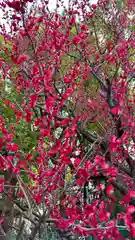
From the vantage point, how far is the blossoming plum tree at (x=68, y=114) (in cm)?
433

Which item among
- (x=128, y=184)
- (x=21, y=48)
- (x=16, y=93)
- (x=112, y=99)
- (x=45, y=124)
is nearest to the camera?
(x=45, y=124)

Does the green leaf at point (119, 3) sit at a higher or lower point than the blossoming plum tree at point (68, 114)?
higher

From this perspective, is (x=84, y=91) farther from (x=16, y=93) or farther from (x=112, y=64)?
(x=16, y=93)

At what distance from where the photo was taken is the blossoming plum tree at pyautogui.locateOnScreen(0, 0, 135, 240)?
14.2 ft

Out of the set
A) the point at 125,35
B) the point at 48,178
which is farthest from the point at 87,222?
the point at 125,35

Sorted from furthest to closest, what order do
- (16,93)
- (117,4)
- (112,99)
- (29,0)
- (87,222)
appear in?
(117,4) < (16,93) < (112,99) < (87,222) < (29,0)

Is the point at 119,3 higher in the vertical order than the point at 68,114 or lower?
higher

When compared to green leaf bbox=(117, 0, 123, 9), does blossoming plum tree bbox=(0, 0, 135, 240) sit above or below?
below

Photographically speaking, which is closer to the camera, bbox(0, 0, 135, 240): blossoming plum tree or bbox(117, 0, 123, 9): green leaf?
bbox(0, 0, 135, 240): blossoming plum tree

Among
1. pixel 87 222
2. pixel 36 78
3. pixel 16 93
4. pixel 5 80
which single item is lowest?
pixel 87 222

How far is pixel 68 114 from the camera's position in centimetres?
693

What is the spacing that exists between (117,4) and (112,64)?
88.6 inches

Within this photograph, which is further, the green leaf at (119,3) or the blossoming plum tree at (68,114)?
the green leaf at (119,3)

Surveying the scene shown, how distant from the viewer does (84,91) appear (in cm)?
1075
